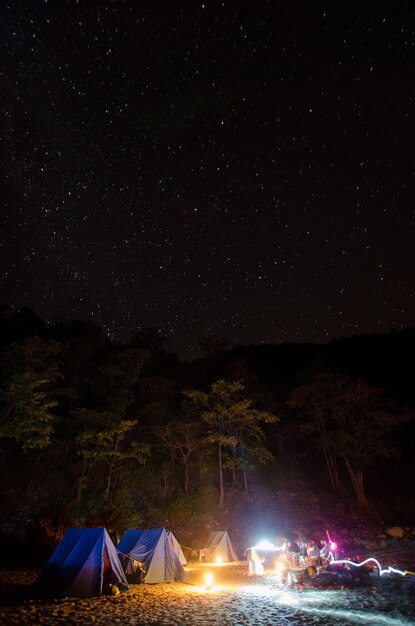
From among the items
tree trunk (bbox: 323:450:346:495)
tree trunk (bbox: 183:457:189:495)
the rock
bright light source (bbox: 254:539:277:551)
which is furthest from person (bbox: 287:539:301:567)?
tree trunk (bbox: 323:450:346:495)

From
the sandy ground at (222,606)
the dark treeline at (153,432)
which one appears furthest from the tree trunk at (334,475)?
the sandy ground at (222,606)

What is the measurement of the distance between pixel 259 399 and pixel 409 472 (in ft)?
53.8

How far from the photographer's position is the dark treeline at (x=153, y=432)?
71.8ft

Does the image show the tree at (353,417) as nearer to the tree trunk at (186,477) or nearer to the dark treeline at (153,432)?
the dark treeline at (153,432)

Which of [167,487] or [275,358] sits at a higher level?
[275,358]

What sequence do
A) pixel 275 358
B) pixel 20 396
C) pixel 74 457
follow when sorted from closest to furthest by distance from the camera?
1. pixel 20 396
2. pixel 74 457
3. pixel 275 358

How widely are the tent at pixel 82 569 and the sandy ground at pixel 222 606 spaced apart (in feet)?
1.36

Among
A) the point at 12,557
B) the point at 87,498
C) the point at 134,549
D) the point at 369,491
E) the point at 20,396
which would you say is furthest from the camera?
the point at 369,491

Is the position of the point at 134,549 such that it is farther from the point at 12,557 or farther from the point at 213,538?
the point at 213,538

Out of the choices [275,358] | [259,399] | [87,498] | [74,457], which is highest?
[275,358]

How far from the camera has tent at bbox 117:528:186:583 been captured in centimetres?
1431

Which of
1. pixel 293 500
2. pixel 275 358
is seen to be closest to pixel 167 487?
pixel 293 500

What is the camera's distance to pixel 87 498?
23.1 metres

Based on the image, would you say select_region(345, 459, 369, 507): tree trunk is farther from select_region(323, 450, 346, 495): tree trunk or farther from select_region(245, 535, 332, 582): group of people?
select_region(245, 535, 332, 582): group of people
